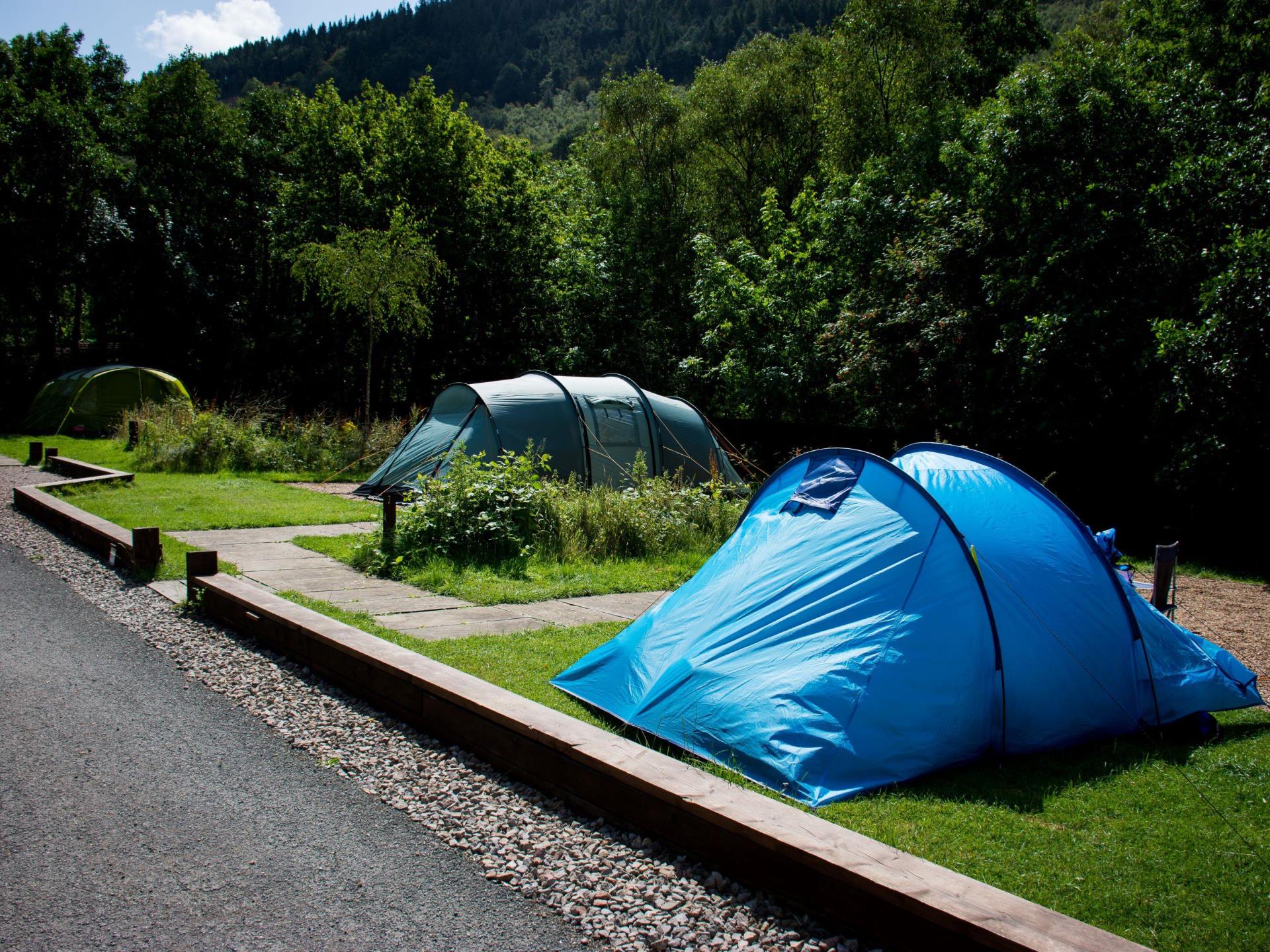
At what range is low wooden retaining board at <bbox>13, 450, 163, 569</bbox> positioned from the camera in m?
7.96

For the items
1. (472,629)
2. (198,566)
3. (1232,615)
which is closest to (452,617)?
(472,629)

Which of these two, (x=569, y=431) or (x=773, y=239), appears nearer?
(x=569, y=431)

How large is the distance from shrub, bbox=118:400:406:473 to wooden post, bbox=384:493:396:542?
836 centimetres

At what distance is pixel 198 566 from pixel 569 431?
20.1ft

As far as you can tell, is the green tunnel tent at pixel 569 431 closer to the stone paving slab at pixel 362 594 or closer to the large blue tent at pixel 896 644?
the stone paving slab at pixel 362 594

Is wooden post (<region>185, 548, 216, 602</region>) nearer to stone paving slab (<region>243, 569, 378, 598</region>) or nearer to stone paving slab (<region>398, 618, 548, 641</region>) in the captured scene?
stone paving slab (<region>243, 569, 378, 598</region>)

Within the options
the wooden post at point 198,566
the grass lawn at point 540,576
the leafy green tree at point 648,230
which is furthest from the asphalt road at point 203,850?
the leafy green tree at point 648,230

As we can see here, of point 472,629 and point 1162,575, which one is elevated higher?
point 1162,575

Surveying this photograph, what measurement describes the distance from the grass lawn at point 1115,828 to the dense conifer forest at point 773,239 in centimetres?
781

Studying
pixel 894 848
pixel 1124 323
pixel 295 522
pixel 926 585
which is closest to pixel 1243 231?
pixel 1124 323

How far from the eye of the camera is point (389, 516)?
884 cm

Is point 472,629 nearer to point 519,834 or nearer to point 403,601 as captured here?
point 403,601

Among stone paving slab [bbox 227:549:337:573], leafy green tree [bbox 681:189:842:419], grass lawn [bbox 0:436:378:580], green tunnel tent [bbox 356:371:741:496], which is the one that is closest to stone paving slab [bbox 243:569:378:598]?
stone paving slab [bbox 227:549:337:573]

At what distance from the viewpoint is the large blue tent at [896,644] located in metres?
3.85
